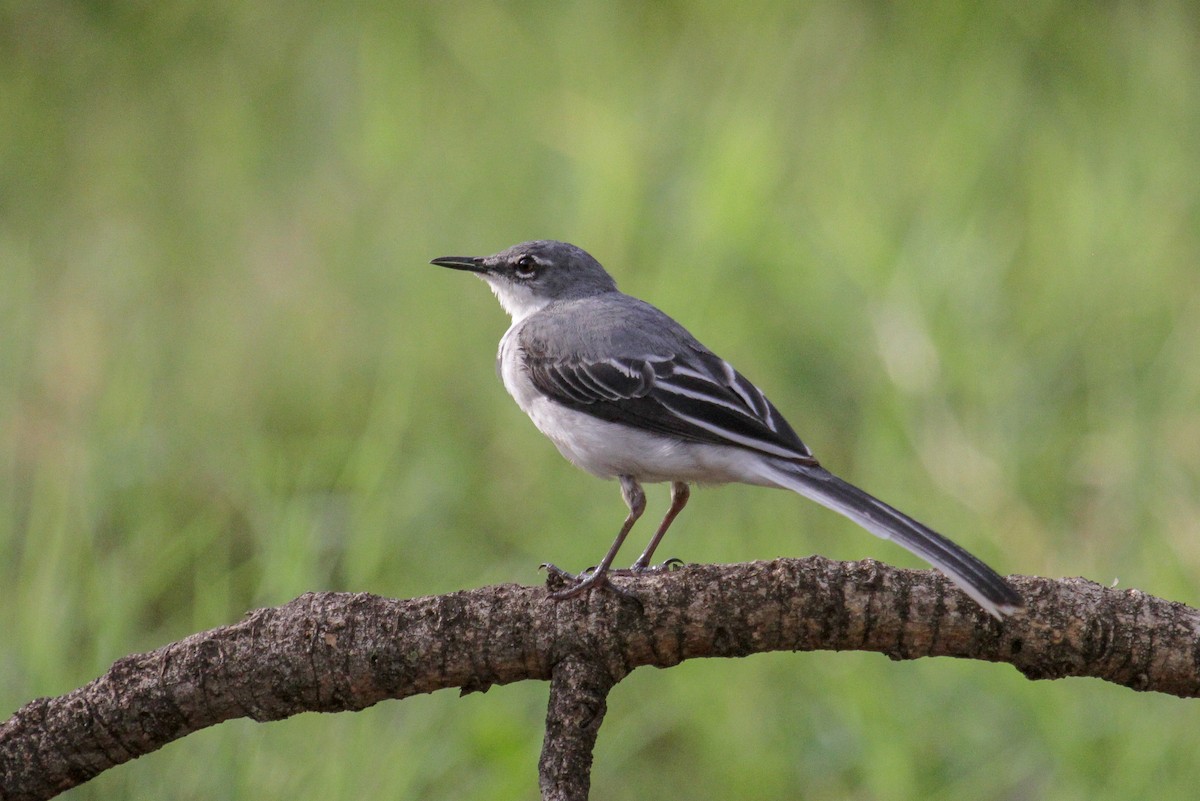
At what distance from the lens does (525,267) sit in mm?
4938

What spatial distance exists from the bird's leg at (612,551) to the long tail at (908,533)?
0.50 meters

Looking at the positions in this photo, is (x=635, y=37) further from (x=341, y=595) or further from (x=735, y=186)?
(x=341, y=595)

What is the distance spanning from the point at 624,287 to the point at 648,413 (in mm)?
2563

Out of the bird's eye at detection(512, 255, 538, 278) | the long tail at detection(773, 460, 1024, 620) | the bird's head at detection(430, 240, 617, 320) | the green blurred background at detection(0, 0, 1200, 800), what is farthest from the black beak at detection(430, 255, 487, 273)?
the long tail at detection(773, 460, 1024, 620)

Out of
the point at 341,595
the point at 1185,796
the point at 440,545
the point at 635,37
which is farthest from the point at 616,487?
the point at 635,37

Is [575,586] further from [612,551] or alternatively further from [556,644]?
[612,551]

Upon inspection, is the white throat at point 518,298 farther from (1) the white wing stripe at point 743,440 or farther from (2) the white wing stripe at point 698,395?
(1) the white wing stripe at point 743,440

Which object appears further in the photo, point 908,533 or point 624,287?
point 624,287

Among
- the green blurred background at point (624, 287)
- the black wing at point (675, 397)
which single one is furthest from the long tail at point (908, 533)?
the green blurred background at point (624, 287)

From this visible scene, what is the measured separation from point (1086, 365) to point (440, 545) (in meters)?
3.15

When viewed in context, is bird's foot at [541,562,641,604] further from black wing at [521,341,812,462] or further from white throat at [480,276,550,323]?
white throat at [480,276,550,323]

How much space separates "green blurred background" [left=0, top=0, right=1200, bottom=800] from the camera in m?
4.32

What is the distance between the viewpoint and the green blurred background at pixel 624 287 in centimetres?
432

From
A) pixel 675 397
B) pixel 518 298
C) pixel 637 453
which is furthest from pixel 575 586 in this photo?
pixel 518 298
